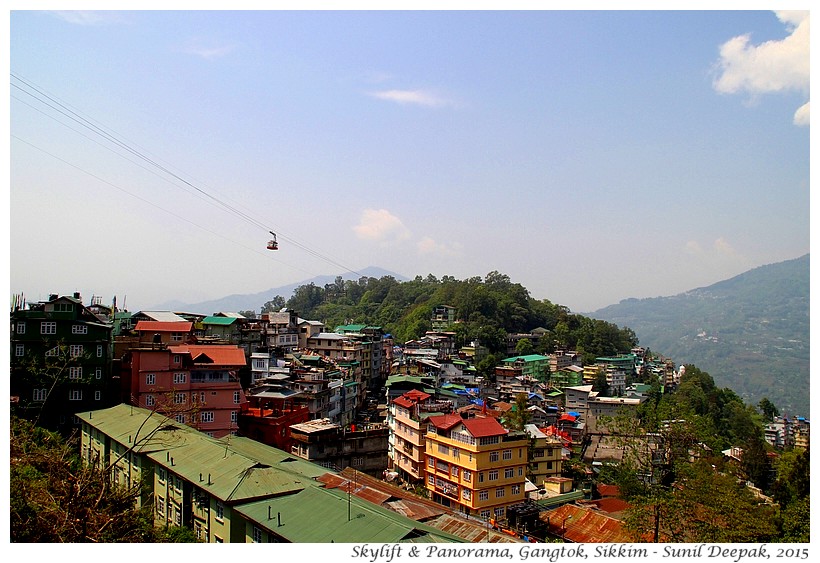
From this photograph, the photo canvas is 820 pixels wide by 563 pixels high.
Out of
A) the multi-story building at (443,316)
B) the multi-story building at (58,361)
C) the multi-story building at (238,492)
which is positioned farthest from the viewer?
the multi-story building at (443,316)

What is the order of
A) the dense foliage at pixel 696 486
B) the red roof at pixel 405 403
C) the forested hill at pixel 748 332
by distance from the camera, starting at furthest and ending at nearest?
A: the forested hill at pixel 748 332 < the red roof at pixel 405 403 < the dense foliage at pixel 696 486

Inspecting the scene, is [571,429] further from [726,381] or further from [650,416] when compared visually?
[726,381]

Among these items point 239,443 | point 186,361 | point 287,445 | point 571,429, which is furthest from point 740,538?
point 571,429

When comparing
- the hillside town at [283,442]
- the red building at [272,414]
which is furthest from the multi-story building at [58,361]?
the red building at [272,414]

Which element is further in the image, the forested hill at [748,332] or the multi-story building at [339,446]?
the forested hill at [748,332]

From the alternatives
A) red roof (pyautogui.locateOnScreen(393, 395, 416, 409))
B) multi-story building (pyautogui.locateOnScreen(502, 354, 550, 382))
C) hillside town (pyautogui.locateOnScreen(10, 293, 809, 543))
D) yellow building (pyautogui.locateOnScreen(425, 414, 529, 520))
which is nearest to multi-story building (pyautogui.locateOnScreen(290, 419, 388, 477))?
hillside town (pyautogui.locateOnScreen(10, 293, 809, 543))

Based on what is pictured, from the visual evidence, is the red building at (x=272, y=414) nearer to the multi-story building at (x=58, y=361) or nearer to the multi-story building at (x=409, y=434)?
the multi-story building at (x=409, y=434)

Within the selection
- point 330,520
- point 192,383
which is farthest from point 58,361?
point 330,520
